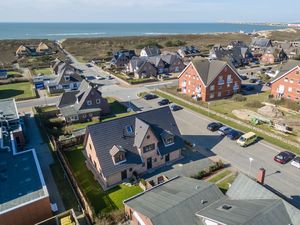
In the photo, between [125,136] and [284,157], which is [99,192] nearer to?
[125,136]

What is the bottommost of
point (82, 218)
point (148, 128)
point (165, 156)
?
point (82, 218)

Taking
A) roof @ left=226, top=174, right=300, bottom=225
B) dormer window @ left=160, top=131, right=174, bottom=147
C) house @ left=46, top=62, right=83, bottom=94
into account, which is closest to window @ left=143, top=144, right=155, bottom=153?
dormer window @ left=160, top=131, right=174, bottom=147

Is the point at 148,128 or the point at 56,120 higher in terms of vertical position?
the point at 148,128

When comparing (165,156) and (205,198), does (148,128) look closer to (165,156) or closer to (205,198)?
(165,156)

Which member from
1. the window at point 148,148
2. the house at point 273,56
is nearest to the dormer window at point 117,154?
the window at point 148,148

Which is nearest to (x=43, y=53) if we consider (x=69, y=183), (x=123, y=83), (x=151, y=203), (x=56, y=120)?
(x=123, y=83)

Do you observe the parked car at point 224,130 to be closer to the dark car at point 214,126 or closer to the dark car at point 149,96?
the dark car at point 214,126

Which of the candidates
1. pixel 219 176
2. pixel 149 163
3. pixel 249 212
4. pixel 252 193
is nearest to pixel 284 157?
pixel 219 176
